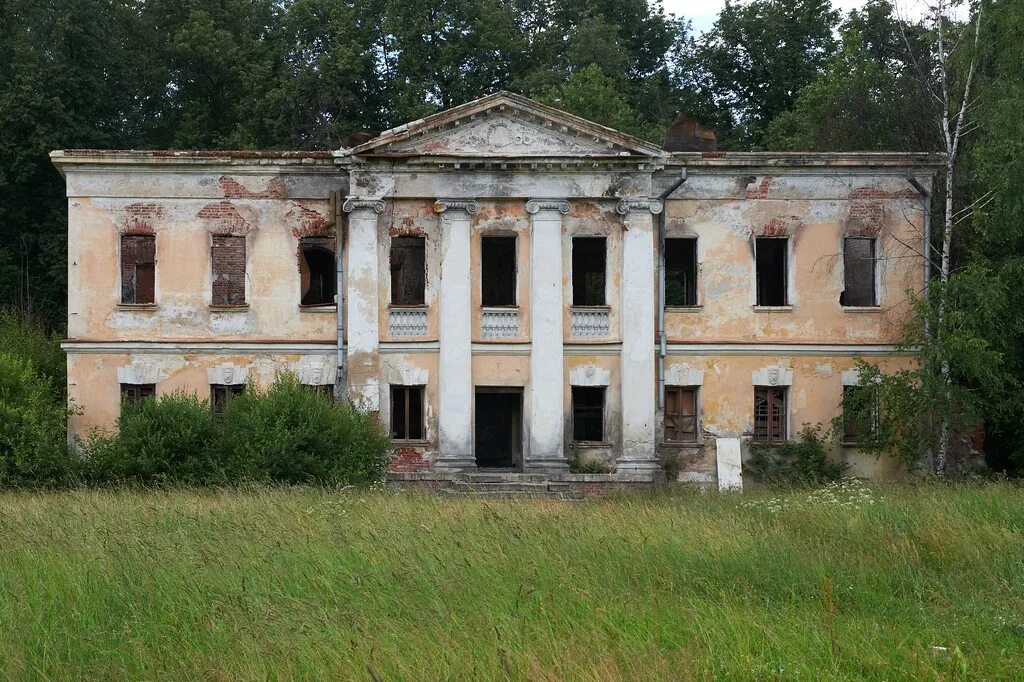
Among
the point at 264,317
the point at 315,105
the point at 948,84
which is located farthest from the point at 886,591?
the point at 315,105

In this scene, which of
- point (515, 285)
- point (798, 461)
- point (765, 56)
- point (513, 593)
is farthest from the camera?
point (765, 56)

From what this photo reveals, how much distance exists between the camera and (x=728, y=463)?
23.4m

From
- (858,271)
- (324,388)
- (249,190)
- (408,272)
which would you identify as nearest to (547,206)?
(408,272)

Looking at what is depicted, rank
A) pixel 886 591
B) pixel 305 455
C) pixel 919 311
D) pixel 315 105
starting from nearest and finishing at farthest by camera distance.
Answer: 1. pixel 886 591
2. pixel 305 455
3. pixel 919 311
4. pixel 315 105

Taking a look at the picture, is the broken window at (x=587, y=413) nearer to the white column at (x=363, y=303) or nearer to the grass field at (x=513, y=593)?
the white column at (x=363, y=303)

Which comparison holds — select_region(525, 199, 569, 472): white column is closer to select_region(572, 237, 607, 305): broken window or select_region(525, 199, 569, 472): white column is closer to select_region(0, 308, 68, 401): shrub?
select_region(572, 237, 607, 305): broken window

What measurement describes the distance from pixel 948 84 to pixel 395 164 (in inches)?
490

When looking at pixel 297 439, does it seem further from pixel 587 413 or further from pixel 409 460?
pixel 587 413

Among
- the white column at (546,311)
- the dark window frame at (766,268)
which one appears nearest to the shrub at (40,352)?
the white column at (546,311)

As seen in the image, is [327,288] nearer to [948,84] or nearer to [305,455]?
[305,455]

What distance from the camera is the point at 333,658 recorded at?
8.30 metres

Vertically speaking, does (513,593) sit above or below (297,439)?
below

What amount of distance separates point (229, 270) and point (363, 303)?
295cm

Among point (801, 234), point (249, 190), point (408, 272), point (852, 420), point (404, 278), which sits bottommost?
point (852, 420)
